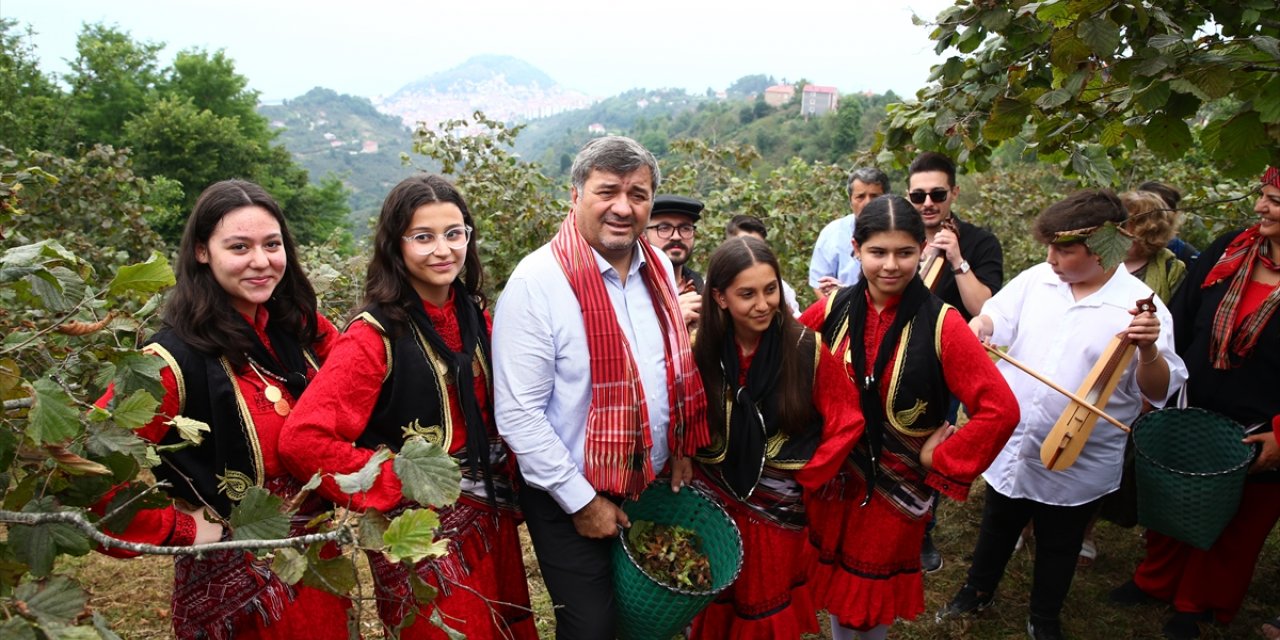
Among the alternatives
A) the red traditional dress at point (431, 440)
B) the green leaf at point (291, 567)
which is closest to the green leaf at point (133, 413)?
the green leaf at point (291, 567)

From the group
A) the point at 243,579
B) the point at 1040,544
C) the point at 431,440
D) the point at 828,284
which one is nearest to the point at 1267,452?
the point at 1040,544

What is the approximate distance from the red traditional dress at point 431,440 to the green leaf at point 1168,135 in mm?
2067

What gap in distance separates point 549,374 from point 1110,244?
5.27 feet

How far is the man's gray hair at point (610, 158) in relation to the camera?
2410 millimetres

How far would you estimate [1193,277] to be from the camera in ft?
11.6

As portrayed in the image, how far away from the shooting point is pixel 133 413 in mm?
1327

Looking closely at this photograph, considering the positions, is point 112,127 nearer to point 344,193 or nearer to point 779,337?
point 344,193

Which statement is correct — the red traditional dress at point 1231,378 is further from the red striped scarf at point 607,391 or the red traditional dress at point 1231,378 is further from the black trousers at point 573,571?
the black trousers at point 573,571

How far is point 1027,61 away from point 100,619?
293 cm

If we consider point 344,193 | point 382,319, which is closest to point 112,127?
point 344,193

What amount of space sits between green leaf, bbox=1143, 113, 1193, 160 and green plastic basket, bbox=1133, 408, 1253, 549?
1.43 m

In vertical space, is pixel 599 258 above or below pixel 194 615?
above

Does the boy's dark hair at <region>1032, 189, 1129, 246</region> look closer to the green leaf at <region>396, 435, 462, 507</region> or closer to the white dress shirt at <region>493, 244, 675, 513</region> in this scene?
the white dress shirt at <region>493, 244, 675, 513</region>

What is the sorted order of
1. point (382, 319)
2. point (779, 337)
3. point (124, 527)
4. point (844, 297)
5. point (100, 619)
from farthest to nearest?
1. point (844, 297)
2. point (779, 337)
3. point (382, 319)
4. point (124, 527)
5. point (100, 619)
